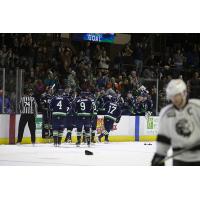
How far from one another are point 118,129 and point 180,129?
423 centimetres

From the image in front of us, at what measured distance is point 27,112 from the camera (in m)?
8.70

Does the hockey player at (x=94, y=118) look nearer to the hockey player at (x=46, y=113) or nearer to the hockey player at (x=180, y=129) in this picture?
the hockey player at (x=46, y=113)

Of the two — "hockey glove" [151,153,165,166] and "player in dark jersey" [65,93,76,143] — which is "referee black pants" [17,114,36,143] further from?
"hockey glove" [151,153,165,166]

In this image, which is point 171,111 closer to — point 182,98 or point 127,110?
point 182,98

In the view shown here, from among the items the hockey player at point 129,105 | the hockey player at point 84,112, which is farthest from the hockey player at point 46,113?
the hockey player at point 129,105

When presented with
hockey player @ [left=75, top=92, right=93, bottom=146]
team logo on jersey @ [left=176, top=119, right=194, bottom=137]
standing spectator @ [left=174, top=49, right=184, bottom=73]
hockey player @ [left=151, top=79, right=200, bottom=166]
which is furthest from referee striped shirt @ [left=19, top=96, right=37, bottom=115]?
team logo on jersey @ [left=176, top=119, right=194, bottom=137]

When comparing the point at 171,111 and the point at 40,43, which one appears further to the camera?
the point at 40,43

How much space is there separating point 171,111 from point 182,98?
0.14m

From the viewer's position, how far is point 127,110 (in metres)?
9.01

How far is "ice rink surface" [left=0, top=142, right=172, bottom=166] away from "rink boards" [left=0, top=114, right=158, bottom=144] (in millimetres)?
174

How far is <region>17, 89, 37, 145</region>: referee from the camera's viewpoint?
8.43 metres
